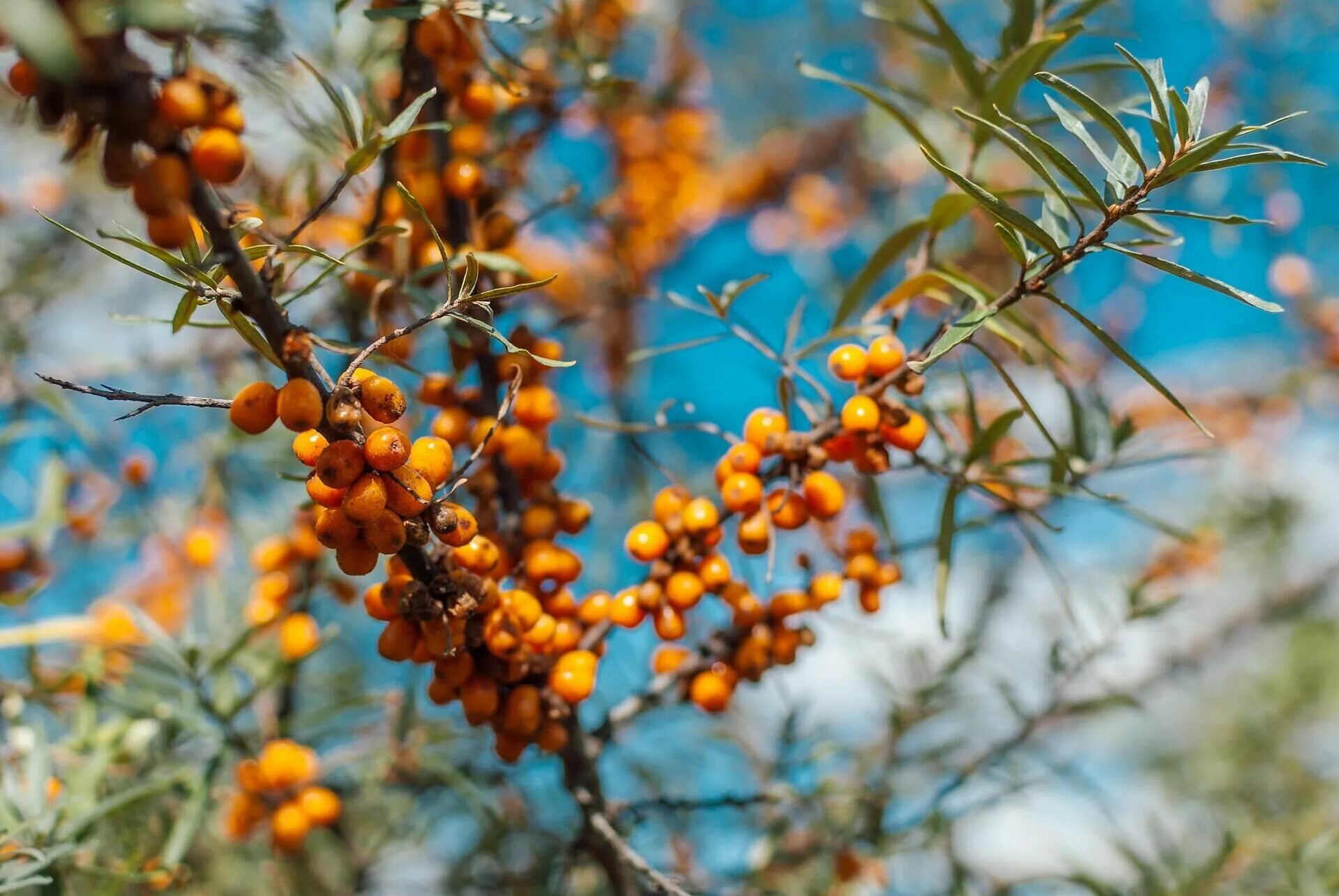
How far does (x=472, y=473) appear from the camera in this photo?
801mm

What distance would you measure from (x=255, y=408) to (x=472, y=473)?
30 cm

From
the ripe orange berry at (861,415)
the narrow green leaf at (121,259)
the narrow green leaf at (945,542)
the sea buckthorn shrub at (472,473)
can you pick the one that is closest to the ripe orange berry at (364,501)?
the sea buckthorn shrub at (472,473)

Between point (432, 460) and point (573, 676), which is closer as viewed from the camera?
point (432, 460)

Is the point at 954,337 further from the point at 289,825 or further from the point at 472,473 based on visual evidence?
the point at 289,825

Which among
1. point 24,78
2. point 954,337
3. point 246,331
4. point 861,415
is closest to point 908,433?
point 861,415

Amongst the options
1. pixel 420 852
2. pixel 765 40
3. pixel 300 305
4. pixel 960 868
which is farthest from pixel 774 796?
pixel 765 40

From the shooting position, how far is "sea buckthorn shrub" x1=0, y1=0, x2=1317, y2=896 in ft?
1.71

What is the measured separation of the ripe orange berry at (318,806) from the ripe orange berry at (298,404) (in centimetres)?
67

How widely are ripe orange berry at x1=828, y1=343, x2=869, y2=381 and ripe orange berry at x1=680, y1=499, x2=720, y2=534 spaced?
15cm

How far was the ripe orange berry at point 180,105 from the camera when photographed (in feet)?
1.42

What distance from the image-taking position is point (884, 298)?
79 cm

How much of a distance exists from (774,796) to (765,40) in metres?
2.34

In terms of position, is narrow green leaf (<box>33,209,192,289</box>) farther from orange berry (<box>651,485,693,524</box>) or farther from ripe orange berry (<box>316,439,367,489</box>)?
orange berry (<box>651,485,693,524</box>)

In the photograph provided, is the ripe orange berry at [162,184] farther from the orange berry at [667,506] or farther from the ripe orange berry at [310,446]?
the orange berry at [667,506]
